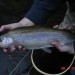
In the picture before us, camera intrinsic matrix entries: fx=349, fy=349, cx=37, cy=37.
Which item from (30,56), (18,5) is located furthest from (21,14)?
(30,56)

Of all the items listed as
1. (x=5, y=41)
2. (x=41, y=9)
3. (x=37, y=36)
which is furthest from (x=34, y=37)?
(x=41, y=9)

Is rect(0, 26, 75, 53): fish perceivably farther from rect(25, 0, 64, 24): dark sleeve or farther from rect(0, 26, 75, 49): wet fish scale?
rect(25, 0, 64, 24): dark sleeve

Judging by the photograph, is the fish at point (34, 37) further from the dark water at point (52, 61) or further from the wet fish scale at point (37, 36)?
the dark water at point (52, 61)

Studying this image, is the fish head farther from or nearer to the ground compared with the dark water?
farther from the ground

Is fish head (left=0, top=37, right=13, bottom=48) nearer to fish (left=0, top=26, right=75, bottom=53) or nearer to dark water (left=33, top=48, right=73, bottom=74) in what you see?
fish (left=0, top=26, right=75, bottom=53)

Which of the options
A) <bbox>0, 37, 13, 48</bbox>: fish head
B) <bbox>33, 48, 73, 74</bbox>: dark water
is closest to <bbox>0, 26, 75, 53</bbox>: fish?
<bbox>0, 37, 13, 48</bbox>: fish head

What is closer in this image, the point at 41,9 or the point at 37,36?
the point at 37,36

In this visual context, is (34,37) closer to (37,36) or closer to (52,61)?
(37,36)

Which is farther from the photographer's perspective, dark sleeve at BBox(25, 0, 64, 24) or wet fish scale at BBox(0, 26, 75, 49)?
dark sleeve at BBox(25, 0, 64, 24)

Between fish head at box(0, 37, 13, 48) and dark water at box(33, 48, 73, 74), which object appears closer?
fish head at box(0, 37, 13, 48)
